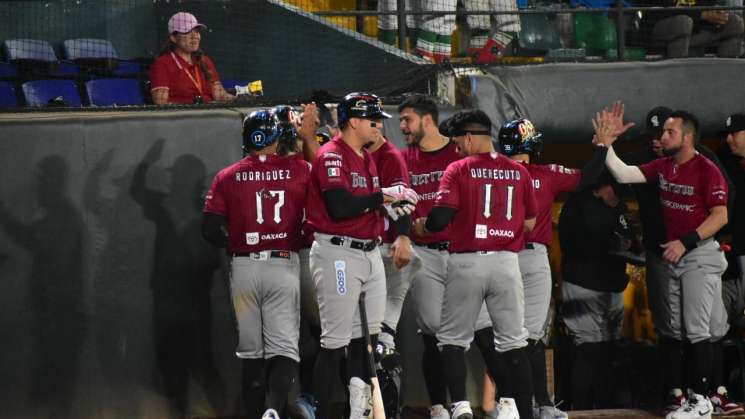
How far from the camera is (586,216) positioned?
8484 millimetres

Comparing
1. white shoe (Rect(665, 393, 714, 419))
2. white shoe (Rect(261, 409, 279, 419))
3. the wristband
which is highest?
the wristband

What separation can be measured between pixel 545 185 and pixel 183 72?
9.77 ft

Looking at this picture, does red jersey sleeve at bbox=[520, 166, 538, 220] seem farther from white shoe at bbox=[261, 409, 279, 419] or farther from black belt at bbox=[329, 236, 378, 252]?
white shoe at bbox=[261, 409, 279, 419]

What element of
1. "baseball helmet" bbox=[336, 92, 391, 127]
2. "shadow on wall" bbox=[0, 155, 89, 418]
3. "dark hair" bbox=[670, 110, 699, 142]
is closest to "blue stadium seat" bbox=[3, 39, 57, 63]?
"shadow on wall" bbox=[0, 155, 89, 418]

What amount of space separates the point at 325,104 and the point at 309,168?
1.41 m

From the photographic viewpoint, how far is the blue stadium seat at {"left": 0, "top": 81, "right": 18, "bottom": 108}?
886cm

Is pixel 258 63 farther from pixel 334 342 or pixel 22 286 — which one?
pixel 334 342

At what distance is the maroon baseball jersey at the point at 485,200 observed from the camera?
6.96 metres

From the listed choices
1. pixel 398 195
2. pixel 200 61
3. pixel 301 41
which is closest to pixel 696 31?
pixel 301 41

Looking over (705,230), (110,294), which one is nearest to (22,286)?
(110,294)

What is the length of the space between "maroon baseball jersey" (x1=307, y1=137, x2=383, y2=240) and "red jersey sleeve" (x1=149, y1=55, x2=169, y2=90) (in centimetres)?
228

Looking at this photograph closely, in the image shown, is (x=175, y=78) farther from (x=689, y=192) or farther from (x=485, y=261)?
(x=689, y=192)

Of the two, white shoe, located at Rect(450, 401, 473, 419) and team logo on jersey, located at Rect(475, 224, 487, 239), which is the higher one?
team logo on jersey, located at Rect(475, 224, 487, 239)

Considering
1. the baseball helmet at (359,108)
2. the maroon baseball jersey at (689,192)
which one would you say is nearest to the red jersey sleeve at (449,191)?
the baseball helmet at (359,108)
